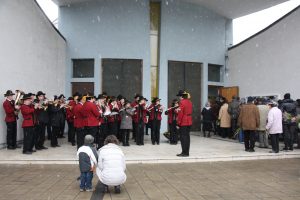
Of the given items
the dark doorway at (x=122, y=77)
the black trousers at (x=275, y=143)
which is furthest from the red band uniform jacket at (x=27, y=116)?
the dark doorway at (x=122, y=77)

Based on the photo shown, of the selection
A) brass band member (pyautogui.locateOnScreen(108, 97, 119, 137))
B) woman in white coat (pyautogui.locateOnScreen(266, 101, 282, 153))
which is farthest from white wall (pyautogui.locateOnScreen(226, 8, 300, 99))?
brass band member (pyautogui.locateOnScreen(108, 97, 119, 137))

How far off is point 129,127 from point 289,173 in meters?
7.03

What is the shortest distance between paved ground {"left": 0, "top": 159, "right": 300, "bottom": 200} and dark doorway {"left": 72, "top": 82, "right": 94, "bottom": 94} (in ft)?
36.6

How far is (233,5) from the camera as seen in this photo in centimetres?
2222

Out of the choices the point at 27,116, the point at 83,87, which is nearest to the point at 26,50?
the point at 27,116

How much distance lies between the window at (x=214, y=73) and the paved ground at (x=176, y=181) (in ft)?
41.4

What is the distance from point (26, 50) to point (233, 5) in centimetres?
1173

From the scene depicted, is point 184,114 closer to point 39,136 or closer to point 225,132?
point 39,136

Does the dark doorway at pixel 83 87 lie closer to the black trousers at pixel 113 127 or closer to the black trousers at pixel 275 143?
the black trousers at pixel 113 127

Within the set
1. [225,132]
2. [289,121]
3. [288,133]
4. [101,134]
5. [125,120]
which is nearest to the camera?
[289,121]

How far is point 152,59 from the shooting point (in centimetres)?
2230

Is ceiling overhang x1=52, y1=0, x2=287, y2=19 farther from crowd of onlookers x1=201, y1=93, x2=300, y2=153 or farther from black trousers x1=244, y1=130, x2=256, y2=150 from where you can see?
black trousers x1=244, y1=130, x2=256, y2=150

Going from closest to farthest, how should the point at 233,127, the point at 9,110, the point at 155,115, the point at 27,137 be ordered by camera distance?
1. the point at 27,137
2. the point at 9,110
3. the point at 155,115
4. the point at 233,127

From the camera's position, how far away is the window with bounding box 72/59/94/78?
21.9 meters
